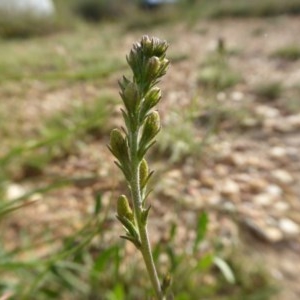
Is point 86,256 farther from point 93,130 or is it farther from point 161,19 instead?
point 161,19

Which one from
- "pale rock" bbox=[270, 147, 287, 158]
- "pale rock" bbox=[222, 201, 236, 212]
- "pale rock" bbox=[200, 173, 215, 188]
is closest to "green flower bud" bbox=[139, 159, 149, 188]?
"pale rock" bbox=[222, 201, 236, 212]

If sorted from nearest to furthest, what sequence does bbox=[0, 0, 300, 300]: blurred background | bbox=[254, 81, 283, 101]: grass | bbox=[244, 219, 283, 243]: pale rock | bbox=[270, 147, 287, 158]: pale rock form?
bbox=[0, 0, 300, 300]: blurred background → bbox=[244, 219, 283, 243]: pale rock → bbox=[270, 147, 287, 158]: pale rock → bbox=[254, 81, 283, 101]: grass

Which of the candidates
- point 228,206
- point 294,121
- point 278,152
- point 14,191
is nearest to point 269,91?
point 294,121

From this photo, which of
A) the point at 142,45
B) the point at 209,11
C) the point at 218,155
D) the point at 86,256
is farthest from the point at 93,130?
the point at 209,11

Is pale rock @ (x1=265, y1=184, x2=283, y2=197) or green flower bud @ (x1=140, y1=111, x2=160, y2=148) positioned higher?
green flower bud @ (x1=140, y1=111, x2=160, y2=148)

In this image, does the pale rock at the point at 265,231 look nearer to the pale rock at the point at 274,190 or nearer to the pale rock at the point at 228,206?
the pale rock at the point at 228,206

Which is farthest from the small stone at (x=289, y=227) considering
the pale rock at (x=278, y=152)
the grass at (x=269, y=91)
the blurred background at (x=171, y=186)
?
the grass at (x=269, y=91)

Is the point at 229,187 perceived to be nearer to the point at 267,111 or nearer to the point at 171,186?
the point at 171,186

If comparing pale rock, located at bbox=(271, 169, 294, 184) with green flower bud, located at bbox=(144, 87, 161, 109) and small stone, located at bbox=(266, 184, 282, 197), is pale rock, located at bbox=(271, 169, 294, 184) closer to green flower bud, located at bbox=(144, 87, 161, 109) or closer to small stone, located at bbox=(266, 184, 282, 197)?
small stone, located at bbox=(266, 184, 282, 197)
